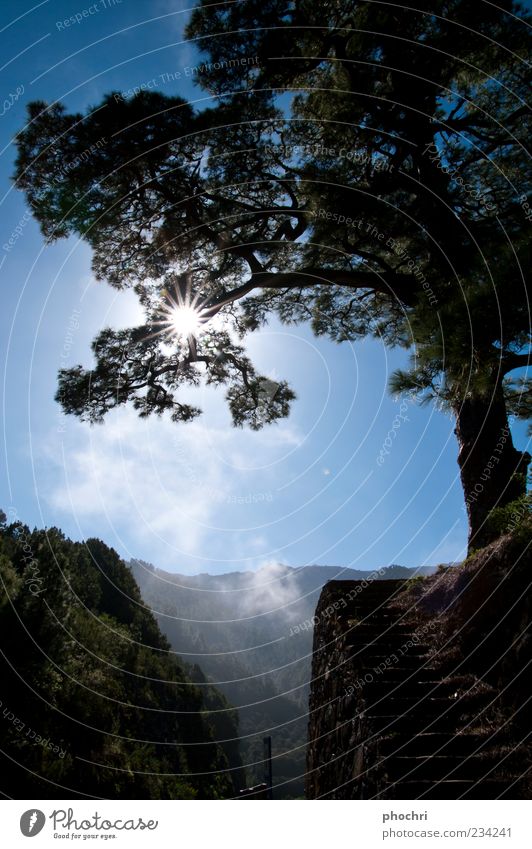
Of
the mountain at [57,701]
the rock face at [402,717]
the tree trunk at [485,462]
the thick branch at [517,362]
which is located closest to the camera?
the rock face at [402,717]

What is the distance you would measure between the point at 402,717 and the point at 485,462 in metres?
4.50

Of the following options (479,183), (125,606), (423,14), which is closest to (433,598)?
(479,183)

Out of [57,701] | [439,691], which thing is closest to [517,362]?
[439,691]

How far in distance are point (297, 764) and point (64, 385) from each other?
153 metres

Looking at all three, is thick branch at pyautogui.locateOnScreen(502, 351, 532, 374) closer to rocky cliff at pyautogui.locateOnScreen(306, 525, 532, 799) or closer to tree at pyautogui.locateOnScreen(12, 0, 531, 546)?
tree at pyautogui.locateOnScreen(12, 0, 531, 546)

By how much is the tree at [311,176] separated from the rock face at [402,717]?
2052 mm

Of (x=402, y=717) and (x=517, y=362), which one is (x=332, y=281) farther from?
(x=402, y=717)

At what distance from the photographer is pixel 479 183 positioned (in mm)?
9867

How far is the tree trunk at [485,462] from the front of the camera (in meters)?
7.20

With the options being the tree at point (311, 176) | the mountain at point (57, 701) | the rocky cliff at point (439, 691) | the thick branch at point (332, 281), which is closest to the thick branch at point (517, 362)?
the tree at point (311, 176)

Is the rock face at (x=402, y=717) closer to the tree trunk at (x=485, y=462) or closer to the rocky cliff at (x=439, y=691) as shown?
the rocky cliff at (x=439, y=691)
